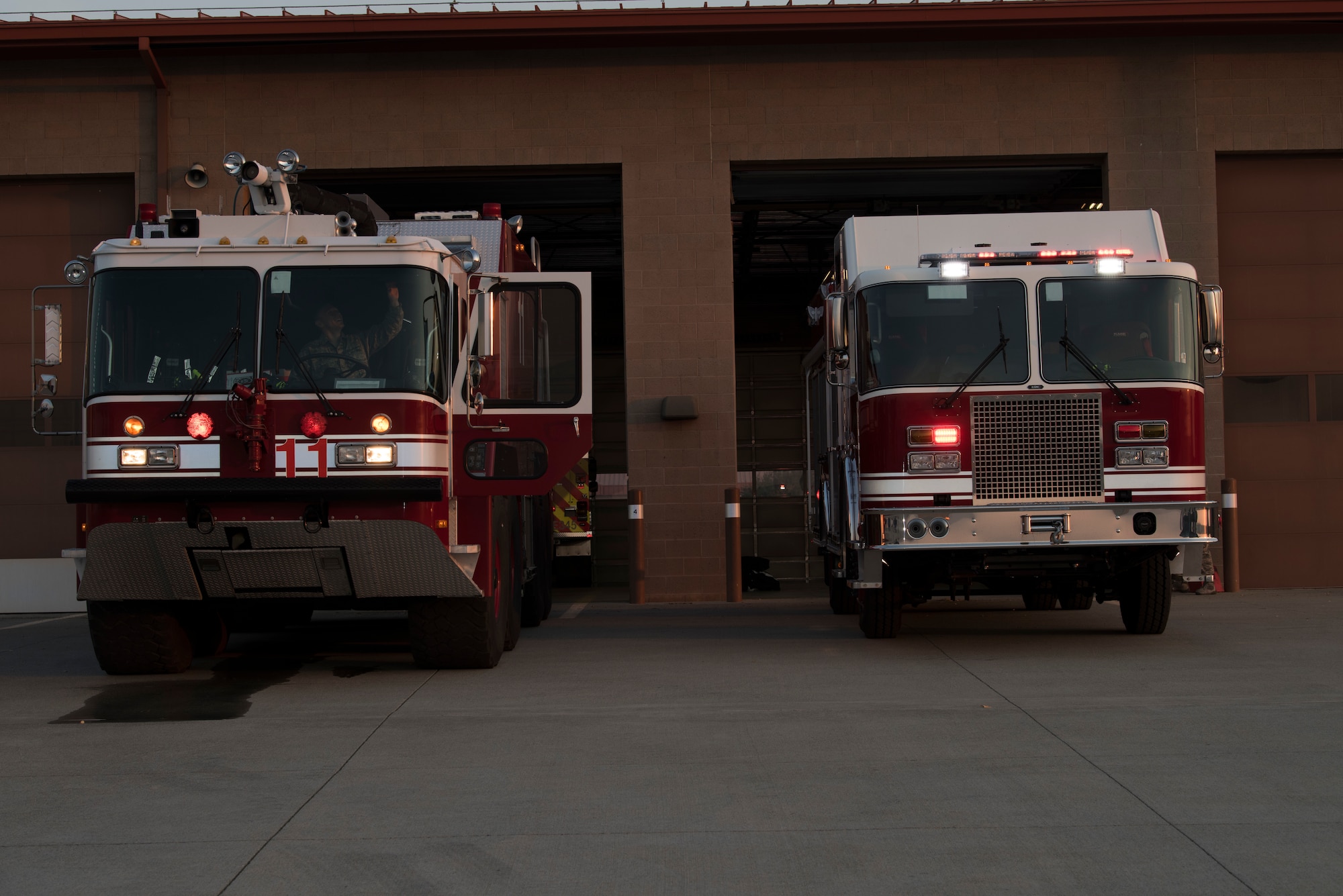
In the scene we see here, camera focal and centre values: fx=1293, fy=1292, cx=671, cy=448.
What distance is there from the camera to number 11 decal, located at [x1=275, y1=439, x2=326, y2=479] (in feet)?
27.6

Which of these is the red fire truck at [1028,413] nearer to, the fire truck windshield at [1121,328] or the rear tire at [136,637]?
the fire truck windshield at [1121,328]

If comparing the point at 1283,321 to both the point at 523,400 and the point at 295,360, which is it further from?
the point at 295,360

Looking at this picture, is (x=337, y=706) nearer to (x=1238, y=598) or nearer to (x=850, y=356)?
(x=850, y=356)

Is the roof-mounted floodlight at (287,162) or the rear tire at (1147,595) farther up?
the roof-mounted floodlight at (287,162)

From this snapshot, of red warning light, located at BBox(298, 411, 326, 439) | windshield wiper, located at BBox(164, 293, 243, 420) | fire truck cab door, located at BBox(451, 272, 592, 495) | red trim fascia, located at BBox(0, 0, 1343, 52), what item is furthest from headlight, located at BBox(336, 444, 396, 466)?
red trim fascia, located at BBox(0, 0, 1343, 52)

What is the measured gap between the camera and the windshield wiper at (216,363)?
334 inches

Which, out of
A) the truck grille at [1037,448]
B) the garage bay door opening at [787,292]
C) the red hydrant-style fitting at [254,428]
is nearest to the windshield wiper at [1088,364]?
the truck grille at [1037,448]

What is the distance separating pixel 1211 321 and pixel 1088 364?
1.15 metres

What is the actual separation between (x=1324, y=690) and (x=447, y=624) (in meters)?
5.88

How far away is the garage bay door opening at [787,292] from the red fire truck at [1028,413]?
799 centimetres

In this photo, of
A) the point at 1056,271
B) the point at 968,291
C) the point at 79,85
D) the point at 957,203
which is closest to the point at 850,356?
the point at 968,291

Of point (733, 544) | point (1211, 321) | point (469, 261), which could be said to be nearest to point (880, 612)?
point (1211, 321)

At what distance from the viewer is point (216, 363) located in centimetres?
860

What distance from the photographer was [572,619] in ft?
45.8
